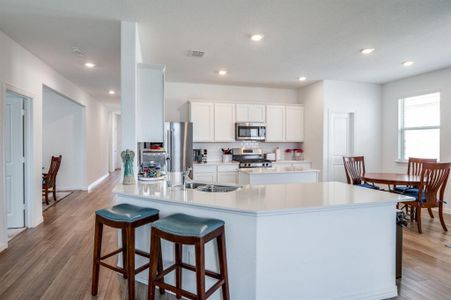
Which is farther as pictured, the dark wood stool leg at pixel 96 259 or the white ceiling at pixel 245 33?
the white ceiling at pixel 245 33

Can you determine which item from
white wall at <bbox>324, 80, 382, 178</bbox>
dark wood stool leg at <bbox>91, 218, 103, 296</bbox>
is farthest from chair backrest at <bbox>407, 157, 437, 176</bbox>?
dark wood stool leg at <bbox>91, 218, 103, 296</bbox>

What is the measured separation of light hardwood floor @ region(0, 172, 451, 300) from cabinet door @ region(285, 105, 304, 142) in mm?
2887

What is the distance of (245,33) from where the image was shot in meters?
3.30

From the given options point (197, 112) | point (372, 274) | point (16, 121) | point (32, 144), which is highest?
point (197, 112)

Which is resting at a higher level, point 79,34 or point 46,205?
point 79,34

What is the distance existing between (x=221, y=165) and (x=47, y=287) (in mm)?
3533

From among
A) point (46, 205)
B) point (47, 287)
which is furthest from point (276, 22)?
point (46, 205)

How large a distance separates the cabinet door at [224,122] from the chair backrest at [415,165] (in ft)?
11.0

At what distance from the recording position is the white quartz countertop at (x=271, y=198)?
1892 millimetres

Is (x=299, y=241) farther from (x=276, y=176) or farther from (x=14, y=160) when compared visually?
(x=14, y=160)

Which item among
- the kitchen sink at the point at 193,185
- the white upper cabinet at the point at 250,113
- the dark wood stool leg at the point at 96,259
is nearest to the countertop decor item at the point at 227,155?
the white upper cabinet at the point at 250,113

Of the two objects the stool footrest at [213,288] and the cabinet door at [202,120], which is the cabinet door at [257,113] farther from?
the stool footrest at [213,288]

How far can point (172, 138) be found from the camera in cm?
504

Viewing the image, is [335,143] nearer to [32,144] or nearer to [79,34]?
[79,34]
